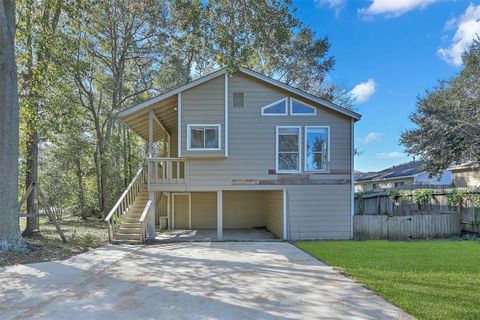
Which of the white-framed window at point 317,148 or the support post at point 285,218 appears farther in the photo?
the white-framed window at point 317,148

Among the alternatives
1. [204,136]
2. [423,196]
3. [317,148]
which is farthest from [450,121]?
[204,136]

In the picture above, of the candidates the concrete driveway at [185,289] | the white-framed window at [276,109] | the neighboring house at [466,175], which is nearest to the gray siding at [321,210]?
the white-framed window at [276,109]

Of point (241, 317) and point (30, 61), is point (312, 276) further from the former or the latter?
point (30, 61)

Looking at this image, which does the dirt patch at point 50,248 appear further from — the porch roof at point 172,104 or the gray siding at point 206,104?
the gray siding at point 206,104

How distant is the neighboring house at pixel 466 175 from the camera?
70.5 ft

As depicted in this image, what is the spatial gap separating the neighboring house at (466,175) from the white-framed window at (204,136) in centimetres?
1705

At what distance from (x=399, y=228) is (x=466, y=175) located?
14.1 m

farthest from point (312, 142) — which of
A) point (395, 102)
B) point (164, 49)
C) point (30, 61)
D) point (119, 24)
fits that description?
point (395, 102)

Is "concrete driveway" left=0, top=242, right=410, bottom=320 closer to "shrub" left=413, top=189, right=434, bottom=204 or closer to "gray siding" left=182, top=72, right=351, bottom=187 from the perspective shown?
"gray siding" left=182, top=72, right=351, bottom=187

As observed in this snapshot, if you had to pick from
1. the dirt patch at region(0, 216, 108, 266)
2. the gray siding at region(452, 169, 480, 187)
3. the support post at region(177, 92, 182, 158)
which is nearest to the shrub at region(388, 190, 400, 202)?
the gray siding at region(452, 169, 480, 187)

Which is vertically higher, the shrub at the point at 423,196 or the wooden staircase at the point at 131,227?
the shrub at the point at 423,196

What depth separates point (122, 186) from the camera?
19484 millimetres

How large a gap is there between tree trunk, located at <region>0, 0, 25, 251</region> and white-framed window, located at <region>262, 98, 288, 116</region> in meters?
7.39

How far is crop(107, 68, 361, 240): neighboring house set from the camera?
11.9m
